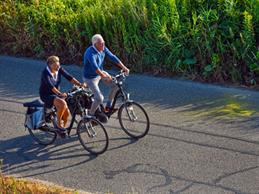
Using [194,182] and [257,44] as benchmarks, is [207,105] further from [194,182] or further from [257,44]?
[194,182]

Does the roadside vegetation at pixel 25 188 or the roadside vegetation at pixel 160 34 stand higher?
the roadside vegetation at pixel 160 34

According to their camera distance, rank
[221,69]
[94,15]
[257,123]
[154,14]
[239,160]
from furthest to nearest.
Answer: [94,15] < [154,14] < [221,69] < [257,123] < [239,160]

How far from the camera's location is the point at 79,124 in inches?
325

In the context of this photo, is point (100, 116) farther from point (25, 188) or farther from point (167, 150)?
point (25, 188)

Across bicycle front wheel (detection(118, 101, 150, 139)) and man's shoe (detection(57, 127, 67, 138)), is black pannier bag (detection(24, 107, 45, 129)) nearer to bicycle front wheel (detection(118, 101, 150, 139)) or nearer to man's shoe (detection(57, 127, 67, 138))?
man's shoe (detection(57, 127, 67, 138))

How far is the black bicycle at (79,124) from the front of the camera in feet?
27.2

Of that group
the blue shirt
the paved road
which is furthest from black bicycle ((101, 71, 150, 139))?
the blue shirt

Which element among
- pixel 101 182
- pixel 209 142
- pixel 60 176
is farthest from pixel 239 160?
pixel 60 176

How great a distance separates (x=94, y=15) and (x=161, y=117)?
4.43 metres

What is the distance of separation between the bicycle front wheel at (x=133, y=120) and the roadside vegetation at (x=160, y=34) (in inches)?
118

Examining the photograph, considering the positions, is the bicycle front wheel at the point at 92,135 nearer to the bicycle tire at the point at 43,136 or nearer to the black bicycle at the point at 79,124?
the black bicycle at the point at 79,124

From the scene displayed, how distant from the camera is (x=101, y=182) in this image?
7.43 metres

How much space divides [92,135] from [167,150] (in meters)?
1.27

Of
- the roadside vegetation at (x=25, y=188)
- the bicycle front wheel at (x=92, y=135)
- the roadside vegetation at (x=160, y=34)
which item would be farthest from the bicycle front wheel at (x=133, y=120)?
the roadside vegetation at (x=160, y=34)
